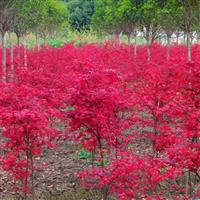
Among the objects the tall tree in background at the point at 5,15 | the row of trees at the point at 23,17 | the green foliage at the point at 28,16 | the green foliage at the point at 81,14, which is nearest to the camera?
the tall tree in background at the point at 5,15

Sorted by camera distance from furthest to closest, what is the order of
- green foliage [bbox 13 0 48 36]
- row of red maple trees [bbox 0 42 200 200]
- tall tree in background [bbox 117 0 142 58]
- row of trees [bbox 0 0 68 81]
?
tall tree in background [bbox 117 0 142 58]
green foliage [bbox 13 0 48 36]
row of trees [bbox 0 0 68 81]
row of red maple trees [bbox 0 42 200 200]

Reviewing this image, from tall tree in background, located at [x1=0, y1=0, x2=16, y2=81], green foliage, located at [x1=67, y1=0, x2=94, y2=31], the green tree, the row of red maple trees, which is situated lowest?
the row of red maple trees

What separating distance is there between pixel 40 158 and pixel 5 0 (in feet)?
18.8

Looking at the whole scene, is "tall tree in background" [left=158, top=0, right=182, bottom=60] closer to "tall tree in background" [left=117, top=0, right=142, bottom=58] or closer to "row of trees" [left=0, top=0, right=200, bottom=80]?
"row of trees" [left=0, top=0, right=200, bottom=80]

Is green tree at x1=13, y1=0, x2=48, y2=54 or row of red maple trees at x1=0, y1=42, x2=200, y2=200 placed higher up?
green tree at x1=13, y1=0, x2=48, y2=54

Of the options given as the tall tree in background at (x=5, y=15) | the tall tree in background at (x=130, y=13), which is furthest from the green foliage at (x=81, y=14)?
the tall tree in background at (x=5, y=15)

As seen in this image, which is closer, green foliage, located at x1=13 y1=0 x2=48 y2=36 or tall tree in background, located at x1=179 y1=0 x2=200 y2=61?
tall tree in background, located at x1=179 y1=0 x2=200 y2=61

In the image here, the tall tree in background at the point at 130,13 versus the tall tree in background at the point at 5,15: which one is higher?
the tall tree in background at the point at 130,13

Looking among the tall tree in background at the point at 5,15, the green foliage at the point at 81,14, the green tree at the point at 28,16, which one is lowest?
the tall tree in background at the point at 5,15

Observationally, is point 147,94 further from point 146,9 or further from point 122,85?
point 146,9

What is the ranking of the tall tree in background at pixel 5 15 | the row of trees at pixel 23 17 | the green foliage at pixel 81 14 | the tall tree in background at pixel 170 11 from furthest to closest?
the green foliage at pixel 81 14
the tall tree in background at pixel 170 11
the row of trees at pixel 23 17
the tall tree in background at pixel 5 15

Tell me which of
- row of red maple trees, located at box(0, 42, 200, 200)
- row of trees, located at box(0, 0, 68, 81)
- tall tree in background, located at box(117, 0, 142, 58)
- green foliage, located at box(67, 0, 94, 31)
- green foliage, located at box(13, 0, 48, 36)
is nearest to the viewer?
row of red maple trees, located at box(0, 42, 200, 200)

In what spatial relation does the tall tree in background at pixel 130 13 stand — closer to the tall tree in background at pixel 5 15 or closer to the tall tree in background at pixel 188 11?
the tall tree in background at pixel 188 11

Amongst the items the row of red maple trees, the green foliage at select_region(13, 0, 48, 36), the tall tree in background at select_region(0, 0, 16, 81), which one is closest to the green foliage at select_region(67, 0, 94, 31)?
the green foliage at select_region(13, 0, 48, 36)
